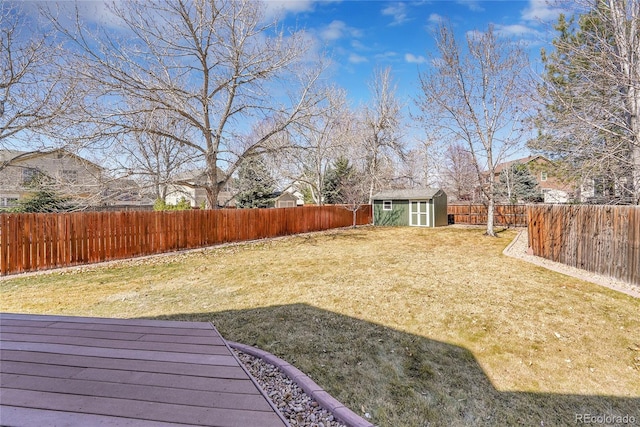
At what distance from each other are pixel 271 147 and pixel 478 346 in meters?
9.72

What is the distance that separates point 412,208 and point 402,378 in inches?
665

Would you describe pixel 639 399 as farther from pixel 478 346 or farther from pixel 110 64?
pixel 110 64

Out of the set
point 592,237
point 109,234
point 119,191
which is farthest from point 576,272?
point 119,191

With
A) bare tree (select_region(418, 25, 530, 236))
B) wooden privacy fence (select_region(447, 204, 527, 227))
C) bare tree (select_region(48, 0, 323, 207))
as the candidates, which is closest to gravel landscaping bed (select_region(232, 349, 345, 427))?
bare tree (select_region(48, 0, 323, 207))

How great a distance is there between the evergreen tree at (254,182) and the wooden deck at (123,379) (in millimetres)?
9630

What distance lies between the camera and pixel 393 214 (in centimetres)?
1961

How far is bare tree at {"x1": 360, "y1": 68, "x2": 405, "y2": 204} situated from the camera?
2128 centimetres

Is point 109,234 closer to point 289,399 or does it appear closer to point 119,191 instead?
point 119,191

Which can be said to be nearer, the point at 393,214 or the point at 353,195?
the point at 353,195

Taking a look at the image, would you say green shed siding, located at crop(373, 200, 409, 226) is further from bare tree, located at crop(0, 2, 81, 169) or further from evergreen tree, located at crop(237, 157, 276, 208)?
bare tree, located at crop(0, 2, 81, 169)

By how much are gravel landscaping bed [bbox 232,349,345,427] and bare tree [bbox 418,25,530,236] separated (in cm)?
1317

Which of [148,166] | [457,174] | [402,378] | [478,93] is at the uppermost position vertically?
[478,93]

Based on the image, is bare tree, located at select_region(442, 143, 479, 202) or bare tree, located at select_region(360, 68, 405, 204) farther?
bare tree, located at select_region(442, 143, 479, 202)

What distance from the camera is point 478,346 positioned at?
3.47 m
